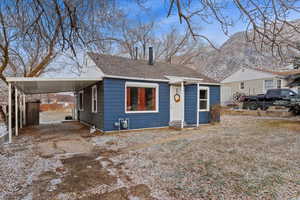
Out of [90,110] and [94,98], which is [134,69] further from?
[90,110]

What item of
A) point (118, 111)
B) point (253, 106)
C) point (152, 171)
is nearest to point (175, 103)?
point (118, 111)

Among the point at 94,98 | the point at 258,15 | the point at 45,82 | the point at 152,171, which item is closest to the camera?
the point at 258,15

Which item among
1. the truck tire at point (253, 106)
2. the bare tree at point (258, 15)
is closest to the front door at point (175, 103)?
the bare tree at point (258, 15)

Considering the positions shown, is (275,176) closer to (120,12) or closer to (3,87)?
(120,12)

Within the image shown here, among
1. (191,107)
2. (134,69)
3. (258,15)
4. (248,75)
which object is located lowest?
(191,107)

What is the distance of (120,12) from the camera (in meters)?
4.16

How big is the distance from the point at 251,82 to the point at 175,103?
14.5m

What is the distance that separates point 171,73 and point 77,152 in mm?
6557

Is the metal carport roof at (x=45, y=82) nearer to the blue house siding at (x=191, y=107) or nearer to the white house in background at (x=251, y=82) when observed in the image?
the blue house siding at (x=191, y=107)

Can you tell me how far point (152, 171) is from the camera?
10.7 feet

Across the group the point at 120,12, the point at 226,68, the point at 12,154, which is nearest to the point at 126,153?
the point at 12,154

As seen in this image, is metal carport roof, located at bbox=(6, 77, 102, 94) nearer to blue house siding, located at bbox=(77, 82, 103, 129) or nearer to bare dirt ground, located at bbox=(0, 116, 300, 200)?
blue house siding, located at bbox=(77, 82, 103, 129)

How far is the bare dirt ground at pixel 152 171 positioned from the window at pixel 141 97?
2667 millimetres

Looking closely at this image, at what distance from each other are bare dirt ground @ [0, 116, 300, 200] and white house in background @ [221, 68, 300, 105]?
537 inches
